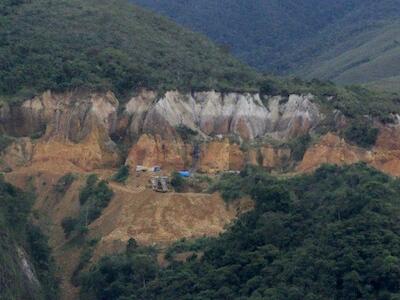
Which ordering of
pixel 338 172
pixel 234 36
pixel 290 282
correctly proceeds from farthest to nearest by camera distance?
1. pixel 234 36
2. pixel 338 172
3. pixel 290 282

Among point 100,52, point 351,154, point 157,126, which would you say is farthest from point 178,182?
point 100,52

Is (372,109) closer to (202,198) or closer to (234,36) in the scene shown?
(202,198)

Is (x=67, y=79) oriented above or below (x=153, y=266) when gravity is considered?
above

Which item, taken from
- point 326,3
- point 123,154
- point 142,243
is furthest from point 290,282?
point 326,3

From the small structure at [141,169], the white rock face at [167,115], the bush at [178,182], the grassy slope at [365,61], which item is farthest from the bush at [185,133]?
the grassy slope at [365,61]

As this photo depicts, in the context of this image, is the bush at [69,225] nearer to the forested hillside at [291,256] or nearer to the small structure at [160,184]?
the small structure at [160,184]

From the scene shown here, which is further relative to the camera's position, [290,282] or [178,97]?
[178,97]
